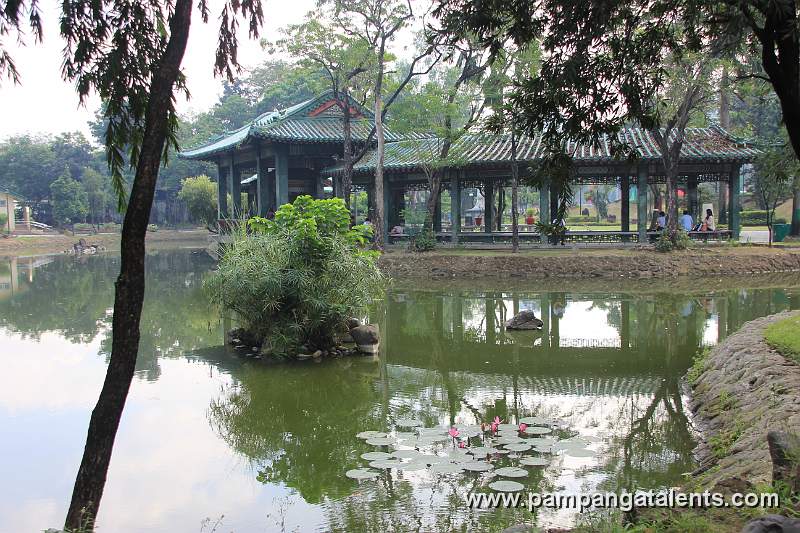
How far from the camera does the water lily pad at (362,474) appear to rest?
634cm

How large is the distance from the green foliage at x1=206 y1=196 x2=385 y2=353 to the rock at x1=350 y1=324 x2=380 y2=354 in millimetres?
289

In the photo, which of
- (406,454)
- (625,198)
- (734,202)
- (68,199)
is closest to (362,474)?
(406,454)

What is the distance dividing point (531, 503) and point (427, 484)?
1.18m

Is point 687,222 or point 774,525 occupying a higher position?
point 687,222

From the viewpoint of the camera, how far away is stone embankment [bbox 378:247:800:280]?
2164cm

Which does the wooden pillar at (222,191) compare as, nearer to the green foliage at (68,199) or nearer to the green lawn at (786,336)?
the green foliage at (68,199)

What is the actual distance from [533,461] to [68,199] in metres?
51.7

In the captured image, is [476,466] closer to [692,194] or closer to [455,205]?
[455,205]

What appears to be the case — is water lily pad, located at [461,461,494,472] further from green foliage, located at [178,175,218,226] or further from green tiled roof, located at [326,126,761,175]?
green foliage, located at [178,175,218,226]

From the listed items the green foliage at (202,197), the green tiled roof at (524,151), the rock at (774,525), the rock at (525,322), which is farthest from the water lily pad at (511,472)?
the green foliage at (202,197)

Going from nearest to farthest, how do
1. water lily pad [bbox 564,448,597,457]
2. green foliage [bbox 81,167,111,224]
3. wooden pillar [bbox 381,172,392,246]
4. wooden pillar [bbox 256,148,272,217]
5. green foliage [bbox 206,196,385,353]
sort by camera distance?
1. water lily pad [bbox 564,448,597,457]
2. green foliage [bbox 206,196,385,353]
3. wooden pillar [bbox 381,172,392,246]
4. wooden pillar [bbox 256,148,272,217]
5. green foliage [bbox 81,167,111,224]

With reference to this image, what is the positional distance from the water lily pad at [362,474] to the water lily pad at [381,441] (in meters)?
0.63

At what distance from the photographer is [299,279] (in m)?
11.1

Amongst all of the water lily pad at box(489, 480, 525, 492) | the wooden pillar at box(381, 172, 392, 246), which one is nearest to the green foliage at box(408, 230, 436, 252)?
the wooden pillar at box(381, 172, 392, 246)
